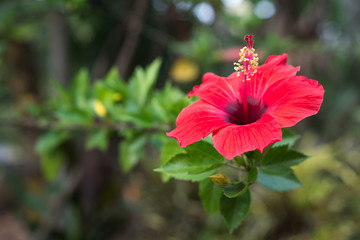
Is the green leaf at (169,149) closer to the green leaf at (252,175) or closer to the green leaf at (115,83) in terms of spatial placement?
the green leaf at (252,175)

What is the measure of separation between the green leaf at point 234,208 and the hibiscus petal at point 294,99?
0.13m

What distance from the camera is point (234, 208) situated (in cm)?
47

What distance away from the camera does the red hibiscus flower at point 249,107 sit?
0.40 m

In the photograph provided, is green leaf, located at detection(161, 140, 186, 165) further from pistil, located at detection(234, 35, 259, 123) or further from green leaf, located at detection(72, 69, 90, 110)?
green leaf, located at detection(72, 69, 90, 110)

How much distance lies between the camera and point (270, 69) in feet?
1.64

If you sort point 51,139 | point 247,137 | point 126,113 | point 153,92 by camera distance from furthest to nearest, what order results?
1. point 153,92
2. point 51,139
3. point 126,113
4. point 247,137

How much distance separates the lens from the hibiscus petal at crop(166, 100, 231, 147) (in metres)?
0.43

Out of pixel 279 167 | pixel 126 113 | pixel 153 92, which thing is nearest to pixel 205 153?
pixel 279 167

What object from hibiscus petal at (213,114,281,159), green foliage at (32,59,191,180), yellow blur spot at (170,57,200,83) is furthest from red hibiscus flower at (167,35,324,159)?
yellow blur spot at (170,57,200,83)

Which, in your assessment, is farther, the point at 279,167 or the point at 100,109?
the point at 100,109

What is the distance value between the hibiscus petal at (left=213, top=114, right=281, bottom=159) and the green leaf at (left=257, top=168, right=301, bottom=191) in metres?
0.13

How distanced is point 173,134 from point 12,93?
2097 millimetres

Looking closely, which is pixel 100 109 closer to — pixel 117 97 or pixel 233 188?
pixel 117 97

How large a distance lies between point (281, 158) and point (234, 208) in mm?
111
